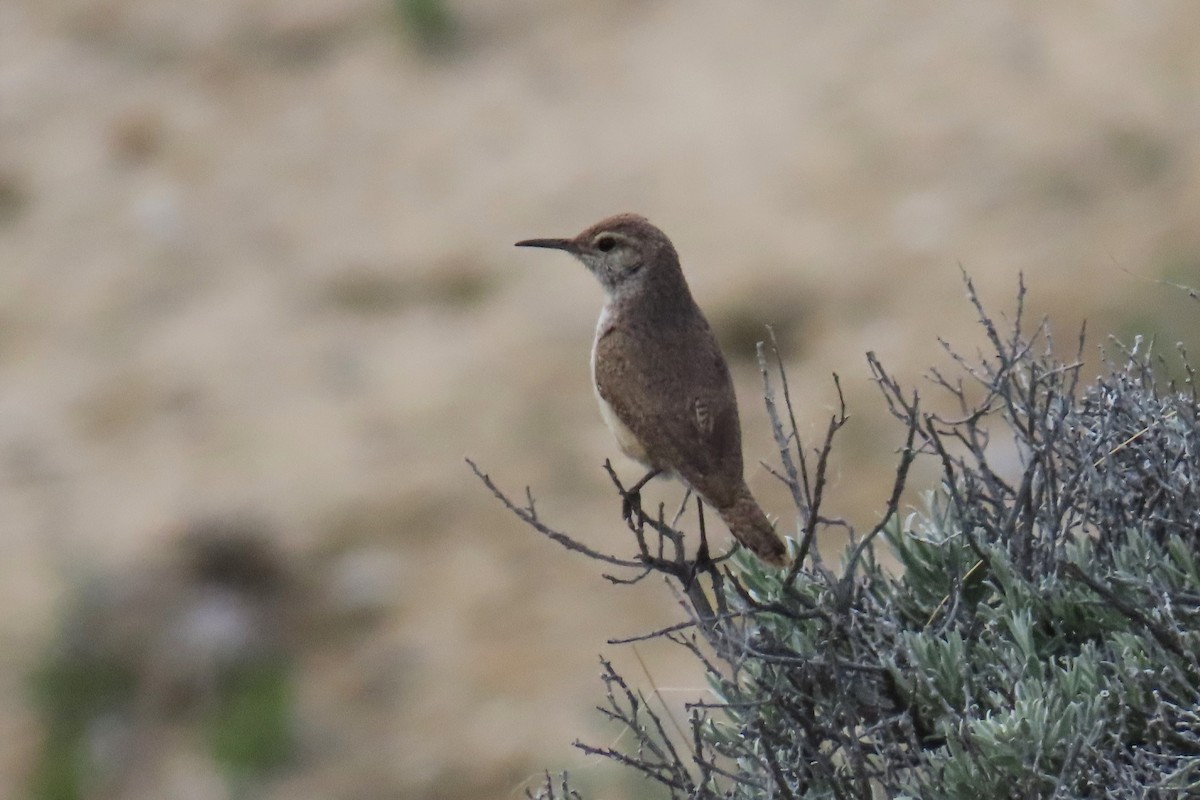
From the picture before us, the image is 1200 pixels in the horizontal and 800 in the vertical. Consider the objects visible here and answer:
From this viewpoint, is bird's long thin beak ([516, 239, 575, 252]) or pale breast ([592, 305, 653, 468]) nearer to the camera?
pale breast ([592, 305, 653, 468])

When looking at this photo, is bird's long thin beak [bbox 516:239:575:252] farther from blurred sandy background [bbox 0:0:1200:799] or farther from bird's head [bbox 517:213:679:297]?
blurred sandy background [bbox 0:0:1200:799]

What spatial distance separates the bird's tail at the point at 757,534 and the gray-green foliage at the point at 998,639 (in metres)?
0.05

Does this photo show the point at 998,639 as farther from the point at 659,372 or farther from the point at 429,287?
the point at 429,287

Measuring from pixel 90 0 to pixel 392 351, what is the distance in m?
3.65

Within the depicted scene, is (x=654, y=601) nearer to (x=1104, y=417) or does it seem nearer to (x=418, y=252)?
(x=418, y=252)

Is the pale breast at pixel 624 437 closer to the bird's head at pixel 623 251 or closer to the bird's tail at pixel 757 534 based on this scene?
the bird's head at pixel 623 251

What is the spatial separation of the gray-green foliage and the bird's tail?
0.05 meters

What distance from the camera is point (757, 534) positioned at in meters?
3.49

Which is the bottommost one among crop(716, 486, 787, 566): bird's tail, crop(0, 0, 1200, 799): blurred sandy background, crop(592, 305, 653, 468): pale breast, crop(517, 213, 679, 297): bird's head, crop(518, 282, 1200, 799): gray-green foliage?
crop(518, 282, 1200, 799): gray-green foliage

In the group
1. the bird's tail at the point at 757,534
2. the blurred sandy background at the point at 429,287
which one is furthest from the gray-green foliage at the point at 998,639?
the blurred sandy background at the point at 429,287

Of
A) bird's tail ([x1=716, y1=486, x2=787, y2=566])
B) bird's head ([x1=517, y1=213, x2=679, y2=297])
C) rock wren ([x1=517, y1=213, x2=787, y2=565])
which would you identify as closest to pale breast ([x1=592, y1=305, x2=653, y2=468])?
rock wren ([x1=517, y1=213, x2=787, y2=565])

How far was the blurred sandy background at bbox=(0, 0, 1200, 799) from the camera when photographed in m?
7.76

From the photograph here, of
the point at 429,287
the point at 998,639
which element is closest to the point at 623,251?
the point at 998,639

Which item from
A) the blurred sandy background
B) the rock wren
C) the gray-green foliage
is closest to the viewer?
the gray-green foliage
